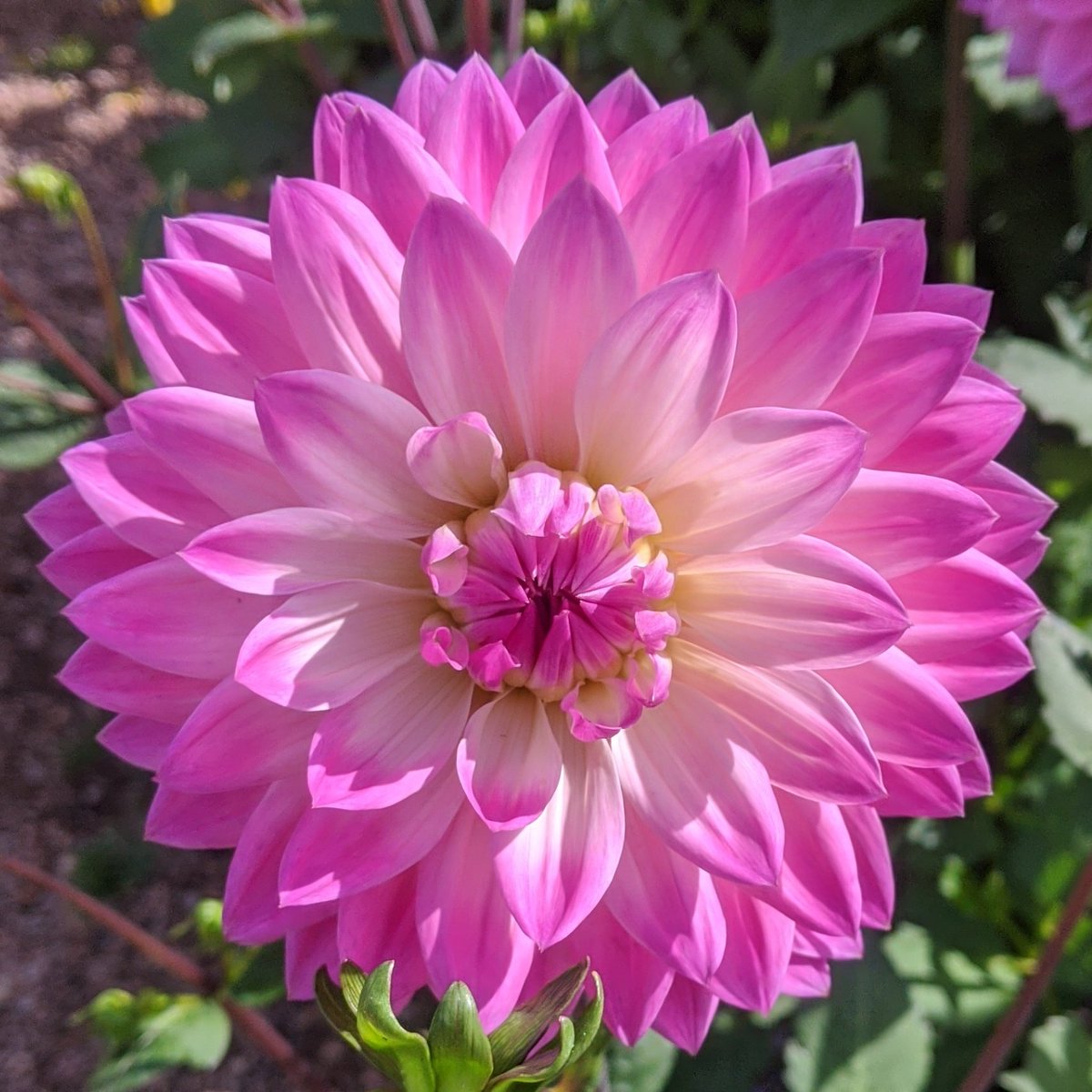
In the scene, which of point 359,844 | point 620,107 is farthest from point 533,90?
point 359,844

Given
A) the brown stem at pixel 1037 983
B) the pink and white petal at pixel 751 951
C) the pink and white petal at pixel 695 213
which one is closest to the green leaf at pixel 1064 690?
the brown stem at pixel 1037 983

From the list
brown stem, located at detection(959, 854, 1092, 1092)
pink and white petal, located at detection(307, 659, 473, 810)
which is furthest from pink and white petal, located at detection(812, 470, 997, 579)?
brown stem, located at detection(959, 854, 1092, 1092)

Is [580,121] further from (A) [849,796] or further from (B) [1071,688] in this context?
(B) [1071,688]

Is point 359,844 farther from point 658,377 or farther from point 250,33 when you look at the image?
point 250,33

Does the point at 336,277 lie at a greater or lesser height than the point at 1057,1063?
greater

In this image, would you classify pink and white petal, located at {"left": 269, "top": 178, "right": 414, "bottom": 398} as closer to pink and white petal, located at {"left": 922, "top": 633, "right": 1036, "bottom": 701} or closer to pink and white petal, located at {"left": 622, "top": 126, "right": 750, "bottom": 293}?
pink and white petal, located at {"left": 622, "top": 126, "right": 750, "bottom": 293}

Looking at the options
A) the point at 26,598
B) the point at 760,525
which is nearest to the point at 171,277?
the point at 760,525
